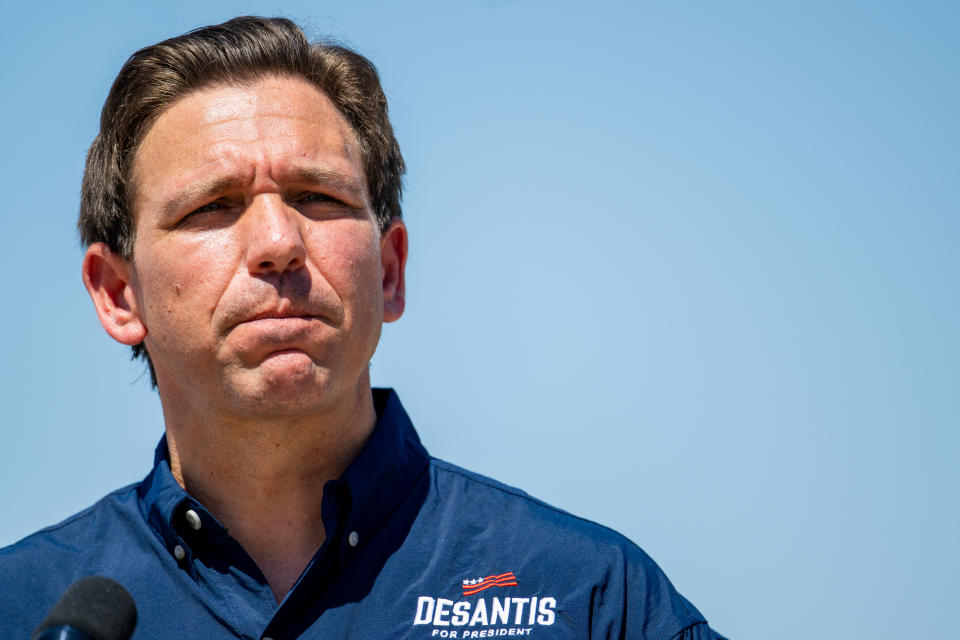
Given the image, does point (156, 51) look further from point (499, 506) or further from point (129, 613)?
point (129, 613)

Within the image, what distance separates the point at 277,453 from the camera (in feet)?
14.8

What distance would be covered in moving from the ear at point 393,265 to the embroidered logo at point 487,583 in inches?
48.1

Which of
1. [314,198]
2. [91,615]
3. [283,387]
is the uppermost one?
[314,198]

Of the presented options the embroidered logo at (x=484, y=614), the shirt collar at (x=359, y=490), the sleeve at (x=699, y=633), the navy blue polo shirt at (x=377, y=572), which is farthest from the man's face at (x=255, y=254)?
the sleeve at (x=699, y=633)

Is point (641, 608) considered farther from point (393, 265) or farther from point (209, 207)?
point (209, 207)

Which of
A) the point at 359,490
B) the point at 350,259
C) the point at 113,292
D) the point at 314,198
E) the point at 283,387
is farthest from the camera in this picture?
the point at 113,292

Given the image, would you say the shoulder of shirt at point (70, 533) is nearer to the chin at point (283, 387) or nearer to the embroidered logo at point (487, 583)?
the chin at point (283, 387)

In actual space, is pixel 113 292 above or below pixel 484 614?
above

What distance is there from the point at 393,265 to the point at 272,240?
0.99 meters

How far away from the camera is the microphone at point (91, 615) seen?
2.33 metres

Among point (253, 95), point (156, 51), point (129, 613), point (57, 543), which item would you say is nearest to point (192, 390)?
point (57, 543)

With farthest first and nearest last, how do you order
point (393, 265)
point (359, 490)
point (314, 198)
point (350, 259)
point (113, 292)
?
point (393, 265) < point (113, 292) < point (314, 198) < point (350, 259) < point (359, 490)

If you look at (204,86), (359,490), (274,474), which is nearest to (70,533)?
(274,474)

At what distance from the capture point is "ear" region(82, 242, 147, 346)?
4.91 meters
